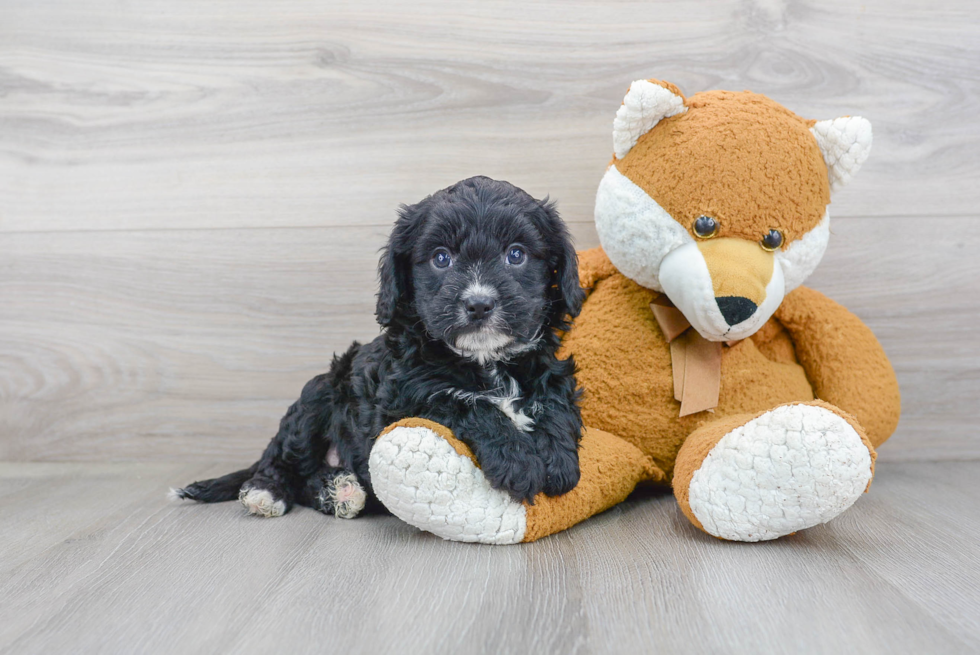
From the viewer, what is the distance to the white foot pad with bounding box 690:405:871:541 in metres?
1.21

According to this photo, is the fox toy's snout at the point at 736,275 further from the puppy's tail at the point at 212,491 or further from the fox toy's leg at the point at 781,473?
the puppy's tail at the point at 212,491

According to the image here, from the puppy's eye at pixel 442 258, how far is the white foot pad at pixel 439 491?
31cm

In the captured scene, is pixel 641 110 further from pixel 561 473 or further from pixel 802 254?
pixel 561 473

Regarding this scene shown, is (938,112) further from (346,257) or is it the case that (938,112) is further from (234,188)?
(234,188)

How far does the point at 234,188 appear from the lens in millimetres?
2039

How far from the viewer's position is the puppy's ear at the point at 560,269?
1415mm

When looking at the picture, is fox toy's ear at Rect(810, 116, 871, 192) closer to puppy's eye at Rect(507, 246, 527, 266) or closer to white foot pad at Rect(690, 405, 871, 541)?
white foot pad at Rect(690, 405, 871, 541)

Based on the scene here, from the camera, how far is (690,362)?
1587mm

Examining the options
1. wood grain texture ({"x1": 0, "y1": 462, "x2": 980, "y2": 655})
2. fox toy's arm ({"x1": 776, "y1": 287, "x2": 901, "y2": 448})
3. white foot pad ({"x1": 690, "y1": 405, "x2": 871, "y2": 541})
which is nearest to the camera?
wood grain texture ({"x1": 0, "y1": 462, "x2": 980, "y2": 655})

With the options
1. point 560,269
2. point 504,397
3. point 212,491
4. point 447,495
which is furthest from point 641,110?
point 212,491

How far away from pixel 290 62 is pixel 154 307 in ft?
2.66

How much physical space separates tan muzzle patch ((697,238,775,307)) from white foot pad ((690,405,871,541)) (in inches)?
9.8

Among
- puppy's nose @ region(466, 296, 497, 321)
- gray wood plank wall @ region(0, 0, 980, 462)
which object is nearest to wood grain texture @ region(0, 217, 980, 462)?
gray wood plank wall @ region(0, 0, 980, 462)

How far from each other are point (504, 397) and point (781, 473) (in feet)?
1.71
